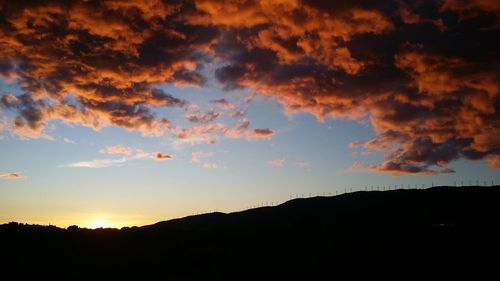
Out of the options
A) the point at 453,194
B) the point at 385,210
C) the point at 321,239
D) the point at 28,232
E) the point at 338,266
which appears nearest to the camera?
the point at 338,266

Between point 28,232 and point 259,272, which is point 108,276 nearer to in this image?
point 259,272

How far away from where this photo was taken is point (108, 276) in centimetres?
5291

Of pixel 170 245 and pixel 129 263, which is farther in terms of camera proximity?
pixel 170 245

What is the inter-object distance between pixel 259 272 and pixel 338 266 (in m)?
11.2

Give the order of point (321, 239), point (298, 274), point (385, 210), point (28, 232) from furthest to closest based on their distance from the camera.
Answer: point (385, 210) < point (28, 232) < point (321, 239) < point (298, 274)

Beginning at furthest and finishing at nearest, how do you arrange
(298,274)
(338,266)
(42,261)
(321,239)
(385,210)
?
1. (385,210)
2. (321,239)
3. (42,261)
4. (338,266)
5. (298,274)

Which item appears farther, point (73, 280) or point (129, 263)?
point (129, 263)

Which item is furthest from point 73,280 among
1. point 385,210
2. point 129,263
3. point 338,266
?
point 385,210

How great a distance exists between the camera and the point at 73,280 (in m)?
50.6

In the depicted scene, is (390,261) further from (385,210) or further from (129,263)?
(385,210)

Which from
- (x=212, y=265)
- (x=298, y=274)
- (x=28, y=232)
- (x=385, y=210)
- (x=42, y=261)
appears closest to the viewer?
(x=298, y=274)

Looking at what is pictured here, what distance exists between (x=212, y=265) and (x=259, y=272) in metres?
11.3

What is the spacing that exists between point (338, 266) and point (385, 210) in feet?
398

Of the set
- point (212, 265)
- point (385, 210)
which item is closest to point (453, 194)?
point (385, 210)
